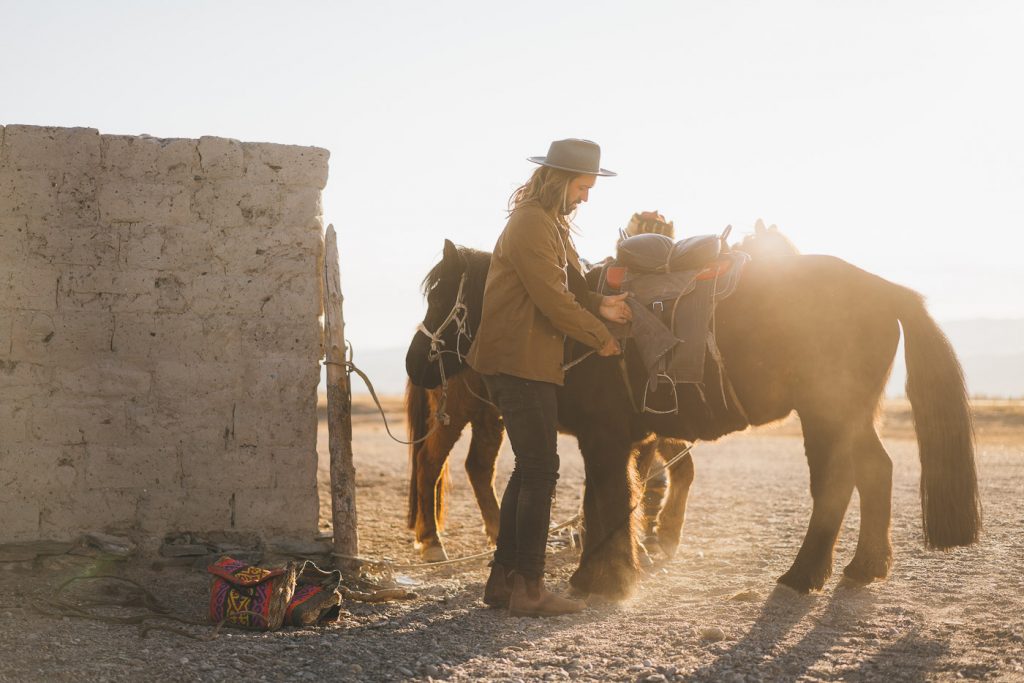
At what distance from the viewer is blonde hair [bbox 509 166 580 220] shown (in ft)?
15.3

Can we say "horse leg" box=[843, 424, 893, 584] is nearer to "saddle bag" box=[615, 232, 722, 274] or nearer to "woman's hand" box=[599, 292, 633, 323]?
"saddle bag" box=[615, 232, 722, 274]

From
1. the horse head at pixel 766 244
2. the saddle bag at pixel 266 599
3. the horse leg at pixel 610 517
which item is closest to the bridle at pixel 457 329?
the horse leg at pixel 610 517

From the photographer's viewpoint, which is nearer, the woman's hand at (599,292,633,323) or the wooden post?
the woman's hand at (599,292,633,323)

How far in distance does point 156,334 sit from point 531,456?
91.6 inches

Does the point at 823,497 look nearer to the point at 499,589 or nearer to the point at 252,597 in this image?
the point at 499,589

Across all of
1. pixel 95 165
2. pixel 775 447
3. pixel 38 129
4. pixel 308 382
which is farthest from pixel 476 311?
pixel 775 447

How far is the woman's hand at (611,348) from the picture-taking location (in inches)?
187

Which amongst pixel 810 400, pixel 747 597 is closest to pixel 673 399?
pixel 810 400

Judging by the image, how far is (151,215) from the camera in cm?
553

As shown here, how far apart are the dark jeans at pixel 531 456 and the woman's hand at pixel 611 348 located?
1.03 feet

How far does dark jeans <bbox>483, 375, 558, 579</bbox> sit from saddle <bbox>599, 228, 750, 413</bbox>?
58 cm

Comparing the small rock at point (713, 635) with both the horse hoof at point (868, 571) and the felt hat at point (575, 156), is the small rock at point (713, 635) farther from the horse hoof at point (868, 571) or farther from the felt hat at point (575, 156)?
the felt hat at point (575, 156)

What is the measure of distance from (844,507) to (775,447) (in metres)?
10.9

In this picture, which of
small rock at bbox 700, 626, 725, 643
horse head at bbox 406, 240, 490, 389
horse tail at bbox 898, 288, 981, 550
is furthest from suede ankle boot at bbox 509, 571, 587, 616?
horse tail at bbox 898, 288, 981, 550
